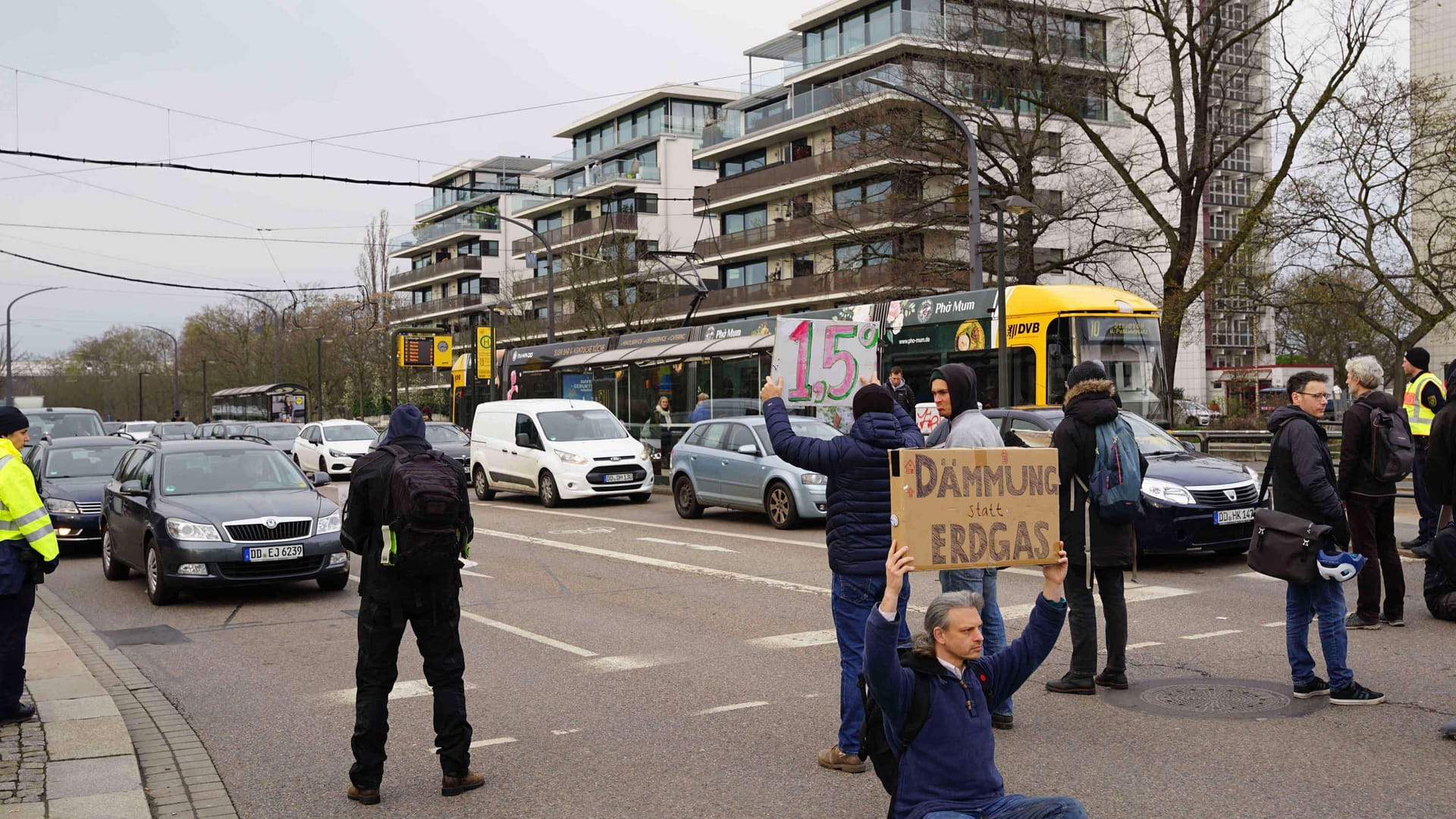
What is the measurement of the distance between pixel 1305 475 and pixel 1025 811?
3.98m

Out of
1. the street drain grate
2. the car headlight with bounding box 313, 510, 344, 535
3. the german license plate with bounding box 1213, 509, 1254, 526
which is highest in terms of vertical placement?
the car headlight with bounding box 313, 510, 344, 535

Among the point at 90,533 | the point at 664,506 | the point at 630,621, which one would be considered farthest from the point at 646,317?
the point at 630,621

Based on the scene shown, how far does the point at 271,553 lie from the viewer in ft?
37.6

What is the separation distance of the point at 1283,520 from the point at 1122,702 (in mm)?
1311

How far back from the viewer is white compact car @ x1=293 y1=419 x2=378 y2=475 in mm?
32094

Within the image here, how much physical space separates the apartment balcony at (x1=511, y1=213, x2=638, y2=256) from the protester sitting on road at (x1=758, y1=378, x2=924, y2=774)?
6659 cm

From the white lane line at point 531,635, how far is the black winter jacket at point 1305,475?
4533 millimetres

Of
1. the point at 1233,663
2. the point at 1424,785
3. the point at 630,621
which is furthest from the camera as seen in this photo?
the point at 630,621

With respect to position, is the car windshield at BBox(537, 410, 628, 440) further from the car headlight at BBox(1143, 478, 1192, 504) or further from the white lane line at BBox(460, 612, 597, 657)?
the car headlight at BBox(1143, 478, 1192, 504)

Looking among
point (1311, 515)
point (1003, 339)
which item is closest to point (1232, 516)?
point (1311, 515)

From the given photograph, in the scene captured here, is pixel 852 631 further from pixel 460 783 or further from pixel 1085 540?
pixel 1085 540

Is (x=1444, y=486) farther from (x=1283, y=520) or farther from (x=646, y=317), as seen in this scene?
(x=646, y=317)

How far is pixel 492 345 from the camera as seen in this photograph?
36469 mm

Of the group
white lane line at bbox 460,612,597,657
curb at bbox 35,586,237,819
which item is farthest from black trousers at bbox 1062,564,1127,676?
curb at bbox 35,586,237,819
